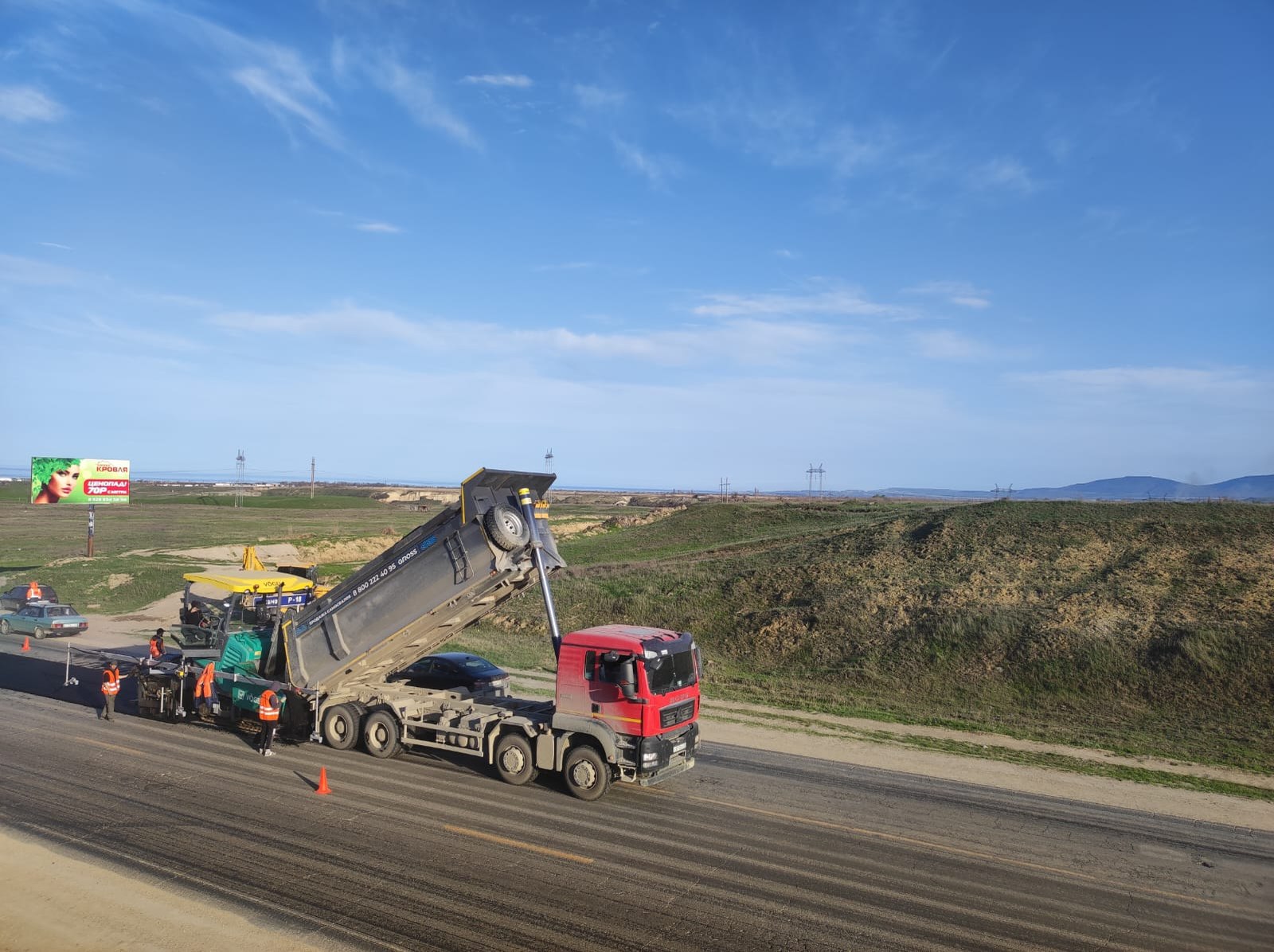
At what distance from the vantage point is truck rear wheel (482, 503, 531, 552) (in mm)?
15930

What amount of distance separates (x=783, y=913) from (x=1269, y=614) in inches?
973

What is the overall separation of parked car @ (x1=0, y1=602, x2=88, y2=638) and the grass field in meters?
9.22

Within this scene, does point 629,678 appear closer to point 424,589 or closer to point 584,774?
point 584,774

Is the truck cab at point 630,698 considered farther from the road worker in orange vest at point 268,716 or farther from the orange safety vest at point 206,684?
the orange safety vest at point 206,684

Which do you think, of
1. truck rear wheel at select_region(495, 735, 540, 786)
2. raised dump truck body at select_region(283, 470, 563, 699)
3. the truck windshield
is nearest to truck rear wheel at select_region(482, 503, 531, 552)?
raised dump truck body at select_region(283, 470, 563, 699)

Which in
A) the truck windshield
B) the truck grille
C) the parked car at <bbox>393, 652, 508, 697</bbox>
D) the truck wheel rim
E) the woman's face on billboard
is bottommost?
the truck wheel rim

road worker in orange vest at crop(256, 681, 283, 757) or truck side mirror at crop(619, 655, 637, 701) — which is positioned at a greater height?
truck side mirror at crop(619, 655, 637, 701)

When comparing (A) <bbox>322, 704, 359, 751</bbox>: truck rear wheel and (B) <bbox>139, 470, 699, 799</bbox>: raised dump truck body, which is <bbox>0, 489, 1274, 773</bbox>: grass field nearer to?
(B) <bbox>139, 470, 699, 799</bbox>: raised dump truck body

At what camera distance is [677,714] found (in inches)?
620

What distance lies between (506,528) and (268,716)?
645 cm

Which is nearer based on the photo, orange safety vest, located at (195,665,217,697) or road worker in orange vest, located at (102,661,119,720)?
orange safety vest, located at (195,665,217,697)

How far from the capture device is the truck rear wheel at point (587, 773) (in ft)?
49.8

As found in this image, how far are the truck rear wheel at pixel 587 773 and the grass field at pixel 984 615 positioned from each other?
1164cm

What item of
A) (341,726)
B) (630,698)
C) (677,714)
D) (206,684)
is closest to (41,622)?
(206,684)
